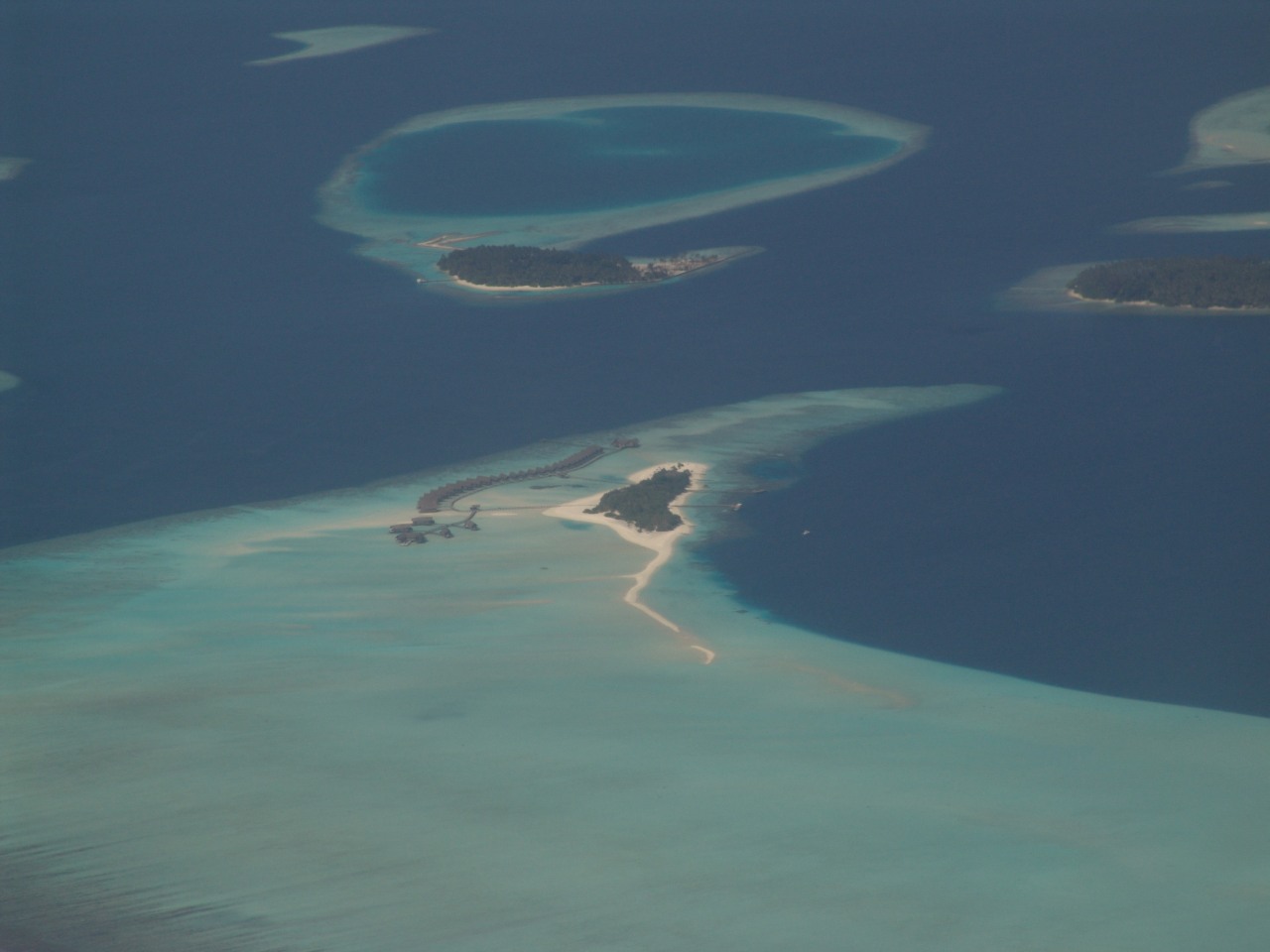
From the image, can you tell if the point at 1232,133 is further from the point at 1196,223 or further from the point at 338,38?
the point at 338,38

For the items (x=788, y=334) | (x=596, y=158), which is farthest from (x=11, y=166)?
(x=788, y=334)

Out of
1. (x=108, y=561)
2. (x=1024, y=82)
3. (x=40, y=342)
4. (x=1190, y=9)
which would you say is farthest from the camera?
(x=1190, y=9)

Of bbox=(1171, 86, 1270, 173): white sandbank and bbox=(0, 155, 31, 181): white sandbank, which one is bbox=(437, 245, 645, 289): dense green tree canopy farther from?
bbox=(1171, 86, 1270, 173): white sandbank

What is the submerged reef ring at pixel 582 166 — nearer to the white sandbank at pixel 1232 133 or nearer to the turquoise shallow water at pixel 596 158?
the turquoise shallow water at pixel 596 158

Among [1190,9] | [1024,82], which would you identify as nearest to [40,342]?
[1024,82]

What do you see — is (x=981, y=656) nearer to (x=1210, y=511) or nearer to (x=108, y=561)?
(x=1210, y=511)

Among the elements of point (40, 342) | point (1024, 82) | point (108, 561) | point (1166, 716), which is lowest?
point (1166, 716)

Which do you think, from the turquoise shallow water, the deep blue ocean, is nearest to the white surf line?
the deep blue ocean
